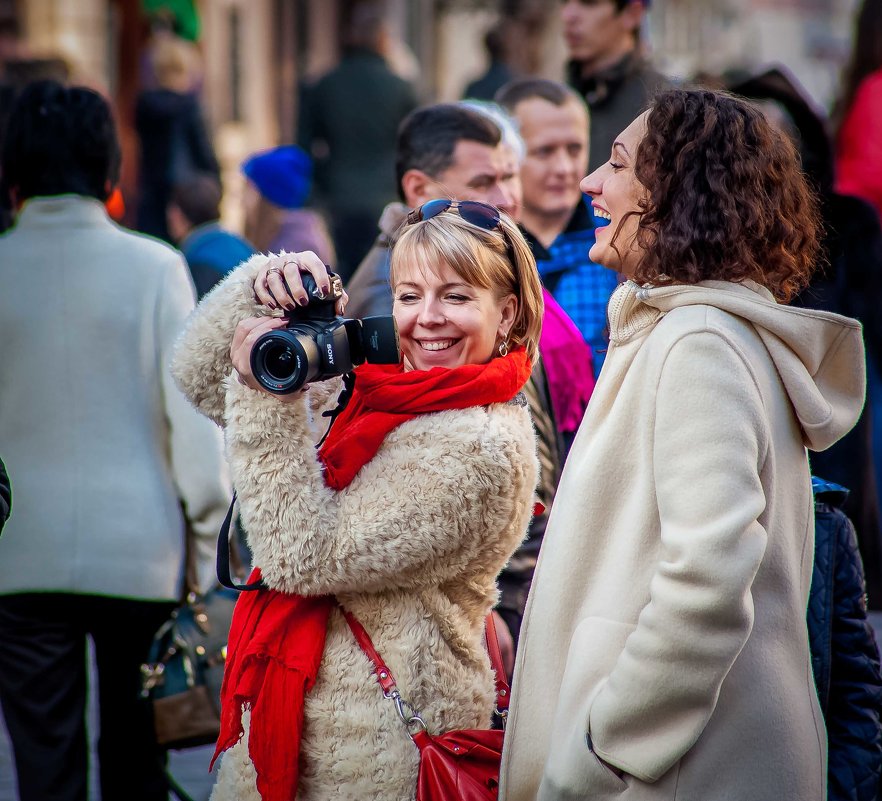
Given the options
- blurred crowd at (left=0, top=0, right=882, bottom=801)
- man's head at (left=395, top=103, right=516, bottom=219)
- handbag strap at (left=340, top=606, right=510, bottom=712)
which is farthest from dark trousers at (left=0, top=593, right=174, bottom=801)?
man's head at (left=395, top=103, right=516, bottom=219)

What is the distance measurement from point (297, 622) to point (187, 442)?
3.77 feet

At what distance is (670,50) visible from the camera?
2614 cm

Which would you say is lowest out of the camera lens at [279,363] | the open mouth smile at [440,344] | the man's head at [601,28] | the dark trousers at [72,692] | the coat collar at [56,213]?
the dark trousers at [72,692]

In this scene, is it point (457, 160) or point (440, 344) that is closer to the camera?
point (440, 344)

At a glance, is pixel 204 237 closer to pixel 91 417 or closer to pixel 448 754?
pixel 91 417

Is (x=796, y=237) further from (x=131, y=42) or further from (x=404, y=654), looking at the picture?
(x=131, y=42)

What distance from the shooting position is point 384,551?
2.51m

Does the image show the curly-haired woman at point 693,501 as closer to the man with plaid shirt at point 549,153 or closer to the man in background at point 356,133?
the man with plaid shirt at point 549,153

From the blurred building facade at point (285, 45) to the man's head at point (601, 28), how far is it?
304 cm

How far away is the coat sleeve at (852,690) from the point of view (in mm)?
2576

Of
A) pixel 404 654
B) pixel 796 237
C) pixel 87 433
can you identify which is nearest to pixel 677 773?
pixel 404 654

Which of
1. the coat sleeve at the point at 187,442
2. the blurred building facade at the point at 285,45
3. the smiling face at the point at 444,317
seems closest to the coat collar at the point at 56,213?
the coat sleeve at the point at 187,442

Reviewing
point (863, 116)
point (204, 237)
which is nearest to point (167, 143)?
point (204, 237)

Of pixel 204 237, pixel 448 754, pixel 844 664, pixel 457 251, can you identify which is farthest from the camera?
pixel 204 237
